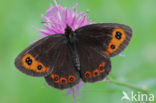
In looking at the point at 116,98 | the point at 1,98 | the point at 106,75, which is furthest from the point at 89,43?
the point at 1,98

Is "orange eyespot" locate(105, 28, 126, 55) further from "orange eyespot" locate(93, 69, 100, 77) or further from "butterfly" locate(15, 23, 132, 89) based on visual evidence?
"orange eyespot" locate(93, 69, 100, 77)

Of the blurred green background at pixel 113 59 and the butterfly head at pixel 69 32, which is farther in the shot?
the blurred green background at pixel 113 59

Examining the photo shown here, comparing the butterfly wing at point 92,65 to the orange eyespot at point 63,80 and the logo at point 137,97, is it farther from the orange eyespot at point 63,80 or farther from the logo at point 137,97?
the logo at point 137,97

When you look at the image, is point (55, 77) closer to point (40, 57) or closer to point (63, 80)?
point (63, 80)

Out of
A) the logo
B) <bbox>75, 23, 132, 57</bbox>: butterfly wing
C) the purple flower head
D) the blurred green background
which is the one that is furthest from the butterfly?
the blurred green background

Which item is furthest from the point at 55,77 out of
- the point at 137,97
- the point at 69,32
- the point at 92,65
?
the point at 137,97

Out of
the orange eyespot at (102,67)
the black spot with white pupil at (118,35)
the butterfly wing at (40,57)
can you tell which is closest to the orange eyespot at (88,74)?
the orange eyespot at (102,67)
